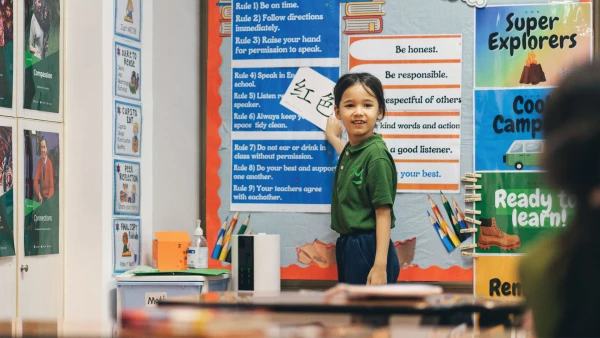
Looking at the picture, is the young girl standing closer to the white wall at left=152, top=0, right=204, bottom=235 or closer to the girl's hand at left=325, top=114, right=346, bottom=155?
the girl's hand at left=325, top=114, right=346, bottom=155

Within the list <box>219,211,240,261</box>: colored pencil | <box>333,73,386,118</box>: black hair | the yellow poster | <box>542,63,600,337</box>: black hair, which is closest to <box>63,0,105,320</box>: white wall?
<box>219,211,240,261</box>: colored pencil

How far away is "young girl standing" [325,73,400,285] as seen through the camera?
3.68 meters

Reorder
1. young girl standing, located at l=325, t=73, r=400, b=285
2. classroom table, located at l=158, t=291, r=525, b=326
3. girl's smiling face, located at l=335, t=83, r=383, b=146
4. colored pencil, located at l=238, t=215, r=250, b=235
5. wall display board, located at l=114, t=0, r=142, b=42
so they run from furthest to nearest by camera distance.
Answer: colored pencil, located at l=238, t=215, r=250, b=235 < wall display board, located at l=114, t=0, r=142, b=42 < girl's smiling face, located at l=335, t=83, r=383, b=146 < young girl standing, located at l=325, t=73, r=400, b=285 < classroom table, located at l=158, t=291, r=525, b=326

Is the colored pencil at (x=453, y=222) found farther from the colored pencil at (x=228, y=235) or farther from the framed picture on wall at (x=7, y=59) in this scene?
the framed picture on wall at (x=7, y=59)

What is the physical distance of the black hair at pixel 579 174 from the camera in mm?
1211

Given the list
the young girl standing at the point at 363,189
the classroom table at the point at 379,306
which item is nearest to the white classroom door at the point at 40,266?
the young girl standing at the point at 363,189

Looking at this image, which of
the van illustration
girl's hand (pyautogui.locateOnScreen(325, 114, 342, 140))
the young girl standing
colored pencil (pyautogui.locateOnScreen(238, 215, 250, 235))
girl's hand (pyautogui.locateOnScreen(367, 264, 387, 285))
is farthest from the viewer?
colored pencil (pyautogui.locateOnScreen(238, 215, 250, 235))

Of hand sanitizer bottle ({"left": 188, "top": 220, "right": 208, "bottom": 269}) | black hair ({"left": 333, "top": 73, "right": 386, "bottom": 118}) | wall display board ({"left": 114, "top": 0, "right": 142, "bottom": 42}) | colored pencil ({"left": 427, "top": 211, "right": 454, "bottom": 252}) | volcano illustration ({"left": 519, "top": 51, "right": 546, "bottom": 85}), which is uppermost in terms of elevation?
wall display board ({"left": 114, "top": 0, "right": 142, "bottom": 42})

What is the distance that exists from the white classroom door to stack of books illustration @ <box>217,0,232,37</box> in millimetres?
999

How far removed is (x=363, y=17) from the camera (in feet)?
13.6

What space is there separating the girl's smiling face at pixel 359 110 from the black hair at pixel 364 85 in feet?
0.04

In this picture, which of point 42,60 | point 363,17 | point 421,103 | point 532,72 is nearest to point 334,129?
point 421,103

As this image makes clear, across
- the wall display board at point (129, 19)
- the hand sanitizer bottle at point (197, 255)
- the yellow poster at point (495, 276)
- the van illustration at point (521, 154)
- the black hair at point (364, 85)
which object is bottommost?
the yellow poster at point (495, 276)

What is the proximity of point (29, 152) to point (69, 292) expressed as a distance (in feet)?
2.22
